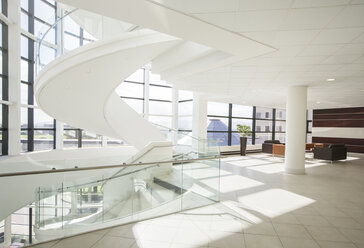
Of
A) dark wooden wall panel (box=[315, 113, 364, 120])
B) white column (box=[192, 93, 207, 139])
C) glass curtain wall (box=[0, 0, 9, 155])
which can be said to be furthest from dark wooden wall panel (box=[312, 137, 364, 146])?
glass curtain wall (box=[0, 0, 9, 155])

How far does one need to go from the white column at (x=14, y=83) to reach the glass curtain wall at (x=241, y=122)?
9.93m

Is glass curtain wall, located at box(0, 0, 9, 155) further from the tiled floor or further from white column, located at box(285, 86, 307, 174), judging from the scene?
white column, located at box(285, 86, 307, 174)

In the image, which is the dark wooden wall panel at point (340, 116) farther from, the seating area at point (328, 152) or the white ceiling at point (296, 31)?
the white ceiling at point (296, 31)

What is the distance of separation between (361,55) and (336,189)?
11.5 ft

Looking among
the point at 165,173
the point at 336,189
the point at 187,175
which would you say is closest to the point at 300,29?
the point at 187,175

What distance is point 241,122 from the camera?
49.6 ft

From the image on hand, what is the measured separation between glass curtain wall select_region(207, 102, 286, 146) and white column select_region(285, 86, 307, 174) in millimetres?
5475

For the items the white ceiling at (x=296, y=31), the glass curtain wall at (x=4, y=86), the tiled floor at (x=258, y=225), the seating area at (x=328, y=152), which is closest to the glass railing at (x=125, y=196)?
the tiled floor at (x=258, y=225)

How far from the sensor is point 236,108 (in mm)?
14938

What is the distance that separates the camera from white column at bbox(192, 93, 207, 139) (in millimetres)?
12187

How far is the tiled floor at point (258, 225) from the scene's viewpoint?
2748 mm

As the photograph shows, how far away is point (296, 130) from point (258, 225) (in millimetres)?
5371

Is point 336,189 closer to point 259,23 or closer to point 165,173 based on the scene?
point 165,173

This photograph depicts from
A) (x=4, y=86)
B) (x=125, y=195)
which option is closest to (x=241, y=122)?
(x=125, y=195)
